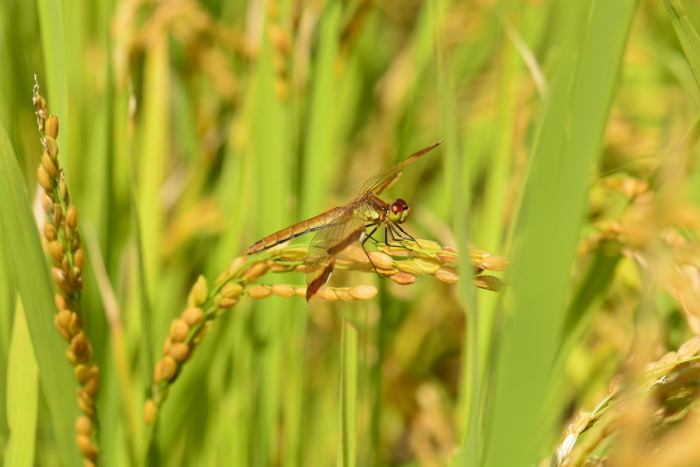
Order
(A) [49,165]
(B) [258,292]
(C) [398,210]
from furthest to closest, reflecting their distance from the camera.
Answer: (C) [398,210] < (B) [258,292] < (A) [49,165]

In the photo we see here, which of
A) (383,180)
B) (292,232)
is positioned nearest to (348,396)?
(292,232)

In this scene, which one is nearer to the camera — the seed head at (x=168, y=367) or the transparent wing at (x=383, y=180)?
the seed head at (x=168, y=367)

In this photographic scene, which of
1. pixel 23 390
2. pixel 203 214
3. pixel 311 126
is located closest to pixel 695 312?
pixel 311 126

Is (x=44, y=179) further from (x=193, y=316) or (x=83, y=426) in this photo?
(x=83, y=426)

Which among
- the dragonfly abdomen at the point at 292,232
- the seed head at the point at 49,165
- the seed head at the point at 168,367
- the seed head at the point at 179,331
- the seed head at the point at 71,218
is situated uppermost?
the seed head at the point at 49,165

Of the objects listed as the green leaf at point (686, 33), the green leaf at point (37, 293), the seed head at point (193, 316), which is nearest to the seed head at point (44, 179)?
the green leaf at point (37, 293)

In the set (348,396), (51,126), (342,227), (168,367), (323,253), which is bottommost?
(348,396)

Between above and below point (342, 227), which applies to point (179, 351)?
below

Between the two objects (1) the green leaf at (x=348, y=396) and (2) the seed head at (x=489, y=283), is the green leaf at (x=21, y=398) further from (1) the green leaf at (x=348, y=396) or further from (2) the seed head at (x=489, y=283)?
(2) the seed head at (x=489, y=283)
